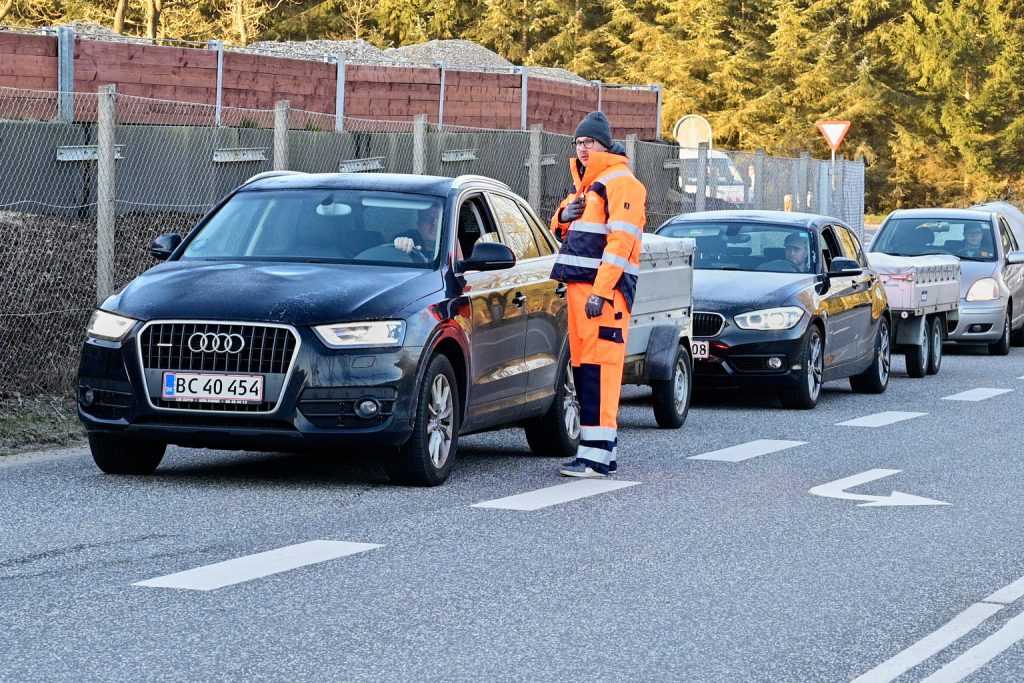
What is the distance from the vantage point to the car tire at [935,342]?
21453 millimetres

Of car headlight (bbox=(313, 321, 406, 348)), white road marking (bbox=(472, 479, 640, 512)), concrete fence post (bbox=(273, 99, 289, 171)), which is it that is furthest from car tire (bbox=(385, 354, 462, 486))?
concrete fence post (bbox=(273, 99, 289, 171))

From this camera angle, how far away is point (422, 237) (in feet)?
37.0

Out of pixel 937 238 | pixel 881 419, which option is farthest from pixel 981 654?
pixel 937 238

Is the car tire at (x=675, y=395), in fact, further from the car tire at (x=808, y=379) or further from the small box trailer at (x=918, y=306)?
the small box trailer at (x=918, y=306)

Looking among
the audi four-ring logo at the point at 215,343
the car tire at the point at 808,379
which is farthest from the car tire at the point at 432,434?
the car tire at the point at 808,379

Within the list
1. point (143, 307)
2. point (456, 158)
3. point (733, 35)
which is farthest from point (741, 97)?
point (143, 307)

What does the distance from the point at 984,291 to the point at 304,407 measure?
15782mm

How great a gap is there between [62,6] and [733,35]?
2575cm

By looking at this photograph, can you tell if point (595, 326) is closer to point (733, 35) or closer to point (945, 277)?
point (945, 277)

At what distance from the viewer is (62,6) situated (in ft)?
212

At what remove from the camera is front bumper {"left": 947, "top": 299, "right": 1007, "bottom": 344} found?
80.4ft

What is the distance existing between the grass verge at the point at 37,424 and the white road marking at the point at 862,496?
14.7 ft

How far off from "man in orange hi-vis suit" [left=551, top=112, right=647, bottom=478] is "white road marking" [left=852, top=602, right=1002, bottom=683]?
4.06 m

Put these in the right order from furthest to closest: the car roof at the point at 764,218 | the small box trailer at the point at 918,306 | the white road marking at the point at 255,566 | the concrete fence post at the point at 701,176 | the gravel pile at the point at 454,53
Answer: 1. the gravel pile at the point at 454,53
2. the concrete fence post at the point at 701,176
3. the small box trailer at the point at 918,306
4. the car roof at the point at 764,218
5. the white road marking at the point at 255,566
